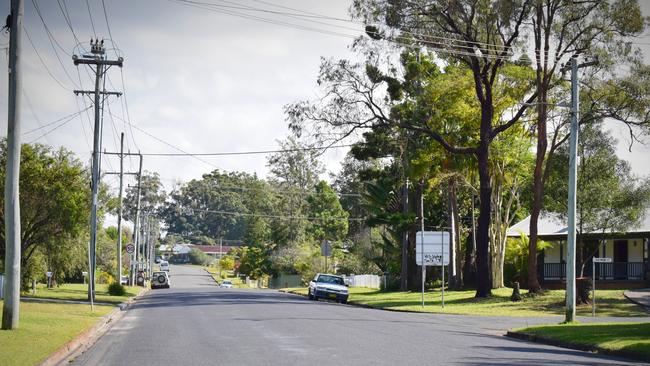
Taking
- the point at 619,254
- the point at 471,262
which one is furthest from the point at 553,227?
the point at 471,262

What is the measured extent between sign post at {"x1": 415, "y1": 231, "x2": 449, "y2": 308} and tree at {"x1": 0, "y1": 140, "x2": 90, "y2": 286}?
1696 centimetres

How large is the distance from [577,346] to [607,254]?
116ft

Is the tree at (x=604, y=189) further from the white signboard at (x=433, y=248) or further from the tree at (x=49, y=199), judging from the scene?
the tree at (x=49, y=199)

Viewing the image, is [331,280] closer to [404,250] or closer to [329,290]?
[329,290]

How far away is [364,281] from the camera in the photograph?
73938mm

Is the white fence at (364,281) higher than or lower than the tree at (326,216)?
lower

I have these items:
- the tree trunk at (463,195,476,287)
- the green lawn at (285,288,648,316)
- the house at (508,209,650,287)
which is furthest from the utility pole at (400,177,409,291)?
the green lawn at (285,288,648,316)

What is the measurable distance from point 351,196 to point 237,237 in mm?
76124

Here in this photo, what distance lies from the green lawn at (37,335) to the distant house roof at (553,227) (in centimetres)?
2966

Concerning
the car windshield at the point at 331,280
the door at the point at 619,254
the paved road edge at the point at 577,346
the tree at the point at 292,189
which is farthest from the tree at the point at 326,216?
the paved road edge at the point at 577,346

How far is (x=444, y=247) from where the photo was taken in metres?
37.8

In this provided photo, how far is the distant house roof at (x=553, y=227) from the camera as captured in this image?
46.9 metres

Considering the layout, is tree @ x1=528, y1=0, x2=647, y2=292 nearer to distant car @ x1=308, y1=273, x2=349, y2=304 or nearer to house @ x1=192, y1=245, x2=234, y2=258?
distant car @ x1=308, y1=273, x2=349, y2=304

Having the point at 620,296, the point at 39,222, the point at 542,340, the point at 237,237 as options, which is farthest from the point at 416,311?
the point at 237,237
